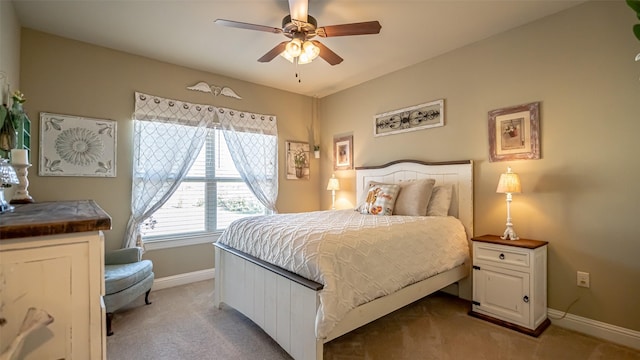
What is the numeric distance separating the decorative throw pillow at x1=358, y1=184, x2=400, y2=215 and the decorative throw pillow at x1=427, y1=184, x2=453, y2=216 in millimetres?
378

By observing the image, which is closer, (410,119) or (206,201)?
(410,119)

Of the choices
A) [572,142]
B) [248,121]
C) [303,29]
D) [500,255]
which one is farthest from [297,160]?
[572,142]

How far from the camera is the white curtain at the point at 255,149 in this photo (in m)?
3.97

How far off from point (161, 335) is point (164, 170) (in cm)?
182

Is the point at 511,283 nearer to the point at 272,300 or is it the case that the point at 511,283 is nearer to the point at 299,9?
the point at 272,300

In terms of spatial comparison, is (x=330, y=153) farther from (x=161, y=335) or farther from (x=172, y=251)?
(x=161, y=335)

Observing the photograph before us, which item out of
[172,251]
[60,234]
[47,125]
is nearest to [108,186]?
[47,125]

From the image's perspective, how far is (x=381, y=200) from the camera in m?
3.15

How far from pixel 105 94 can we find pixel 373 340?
3586 millimetres

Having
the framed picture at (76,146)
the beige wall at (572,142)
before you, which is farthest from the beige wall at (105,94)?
the beige wall at (572,142)

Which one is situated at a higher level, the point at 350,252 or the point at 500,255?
the point at 350,252

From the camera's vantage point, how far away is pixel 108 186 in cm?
315

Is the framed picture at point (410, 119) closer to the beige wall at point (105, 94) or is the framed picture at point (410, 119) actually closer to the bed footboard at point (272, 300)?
the beige wall at point (105, 94)

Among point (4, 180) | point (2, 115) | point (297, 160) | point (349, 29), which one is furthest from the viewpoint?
point (297, 160)
